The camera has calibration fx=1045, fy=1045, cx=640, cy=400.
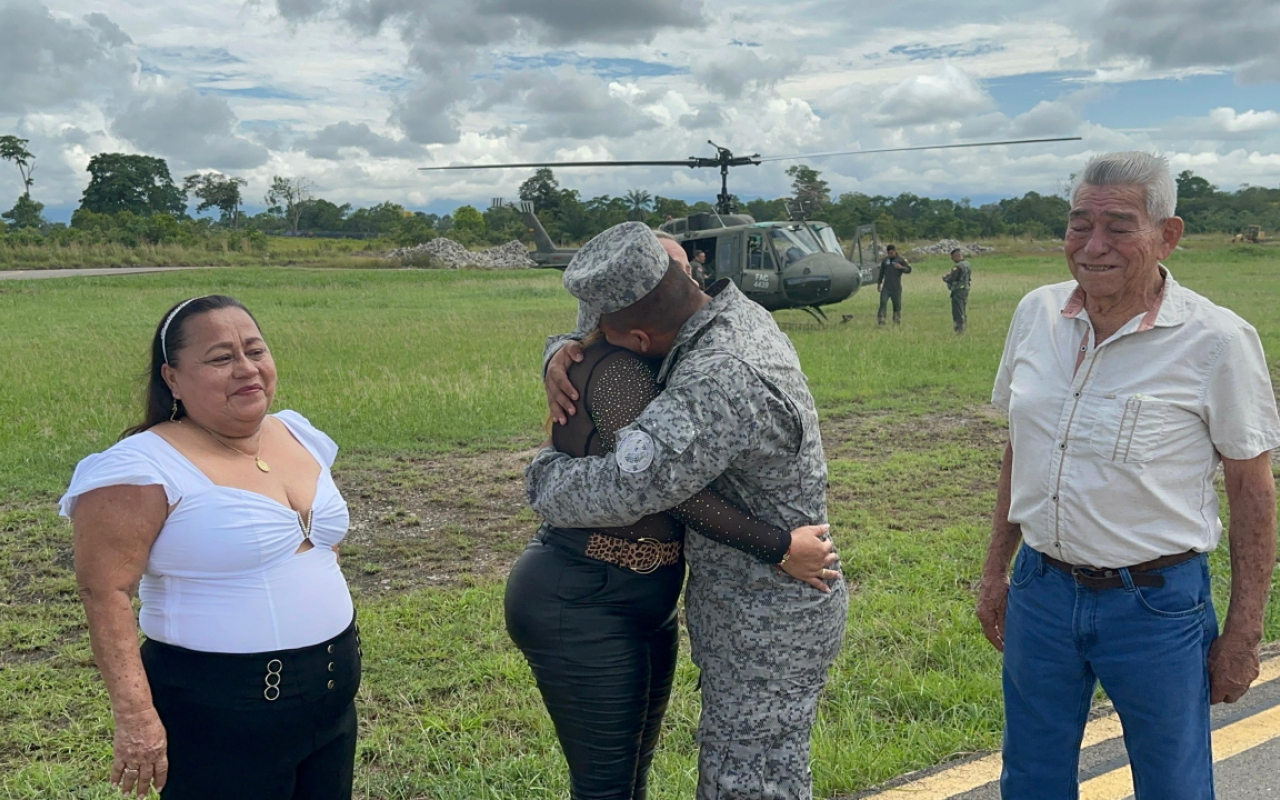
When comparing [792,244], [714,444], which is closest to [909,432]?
[714,444]

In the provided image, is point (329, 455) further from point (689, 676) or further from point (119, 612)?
point (689, 676)

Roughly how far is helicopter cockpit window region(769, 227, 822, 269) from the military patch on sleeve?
17.5m

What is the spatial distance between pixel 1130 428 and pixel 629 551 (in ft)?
3.90

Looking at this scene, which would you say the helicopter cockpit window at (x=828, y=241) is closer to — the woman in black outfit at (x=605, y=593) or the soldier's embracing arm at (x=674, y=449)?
the woman in black outfit at (x=605, y=593)

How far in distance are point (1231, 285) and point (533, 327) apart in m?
19.4

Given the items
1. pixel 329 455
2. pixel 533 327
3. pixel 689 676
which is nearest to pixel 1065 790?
pixel 689 676

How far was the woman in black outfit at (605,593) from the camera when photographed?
2268 millimetres

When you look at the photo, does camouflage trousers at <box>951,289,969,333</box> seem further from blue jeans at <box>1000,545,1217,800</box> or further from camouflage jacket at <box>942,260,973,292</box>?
blue jeans at <box>1000,545,1217,800</box>

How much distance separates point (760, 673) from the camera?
234 centimetres

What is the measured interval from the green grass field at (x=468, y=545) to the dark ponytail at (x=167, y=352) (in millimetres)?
1389

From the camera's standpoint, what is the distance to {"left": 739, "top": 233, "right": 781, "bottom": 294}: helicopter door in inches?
758

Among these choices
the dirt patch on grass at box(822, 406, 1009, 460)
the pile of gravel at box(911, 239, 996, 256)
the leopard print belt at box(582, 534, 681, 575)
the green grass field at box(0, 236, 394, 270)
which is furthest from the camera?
the pile of gravel at box(911, 239, 996, 256)

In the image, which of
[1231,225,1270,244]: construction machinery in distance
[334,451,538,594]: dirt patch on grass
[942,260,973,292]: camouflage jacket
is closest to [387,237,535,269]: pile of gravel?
[942,260,973,292]: camouflage jacket

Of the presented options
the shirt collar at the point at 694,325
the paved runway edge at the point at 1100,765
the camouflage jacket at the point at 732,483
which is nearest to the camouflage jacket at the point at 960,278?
the paved runway edge at the point at 1100,765
